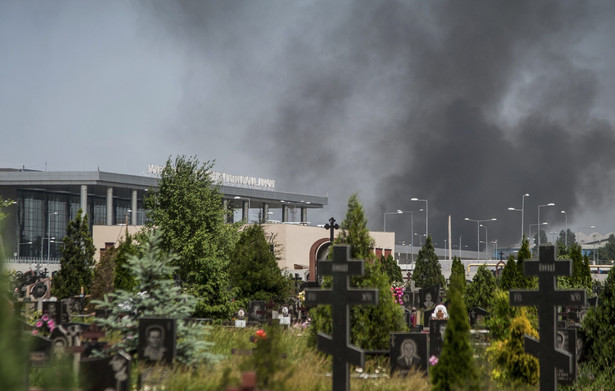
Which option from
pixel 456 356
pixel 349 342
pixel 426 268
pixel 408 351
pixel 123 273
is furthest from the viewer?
pixel 426 268

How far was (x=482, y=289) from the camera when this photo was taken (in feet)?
109

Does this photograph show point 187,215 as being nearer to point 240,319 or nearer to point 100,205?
point 240,319

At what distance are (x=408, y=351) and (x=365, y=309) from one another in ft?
4.81

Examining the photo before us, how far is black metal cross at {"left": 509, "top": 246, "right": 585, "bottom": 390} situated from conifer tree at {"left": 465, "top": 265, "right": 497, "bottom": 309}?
59.4 feet

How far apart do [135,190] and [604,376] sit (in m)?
97.5

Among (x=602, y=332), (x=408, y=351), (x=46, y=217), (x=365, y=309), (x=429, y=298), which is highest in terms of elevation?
(x=46, y=217)

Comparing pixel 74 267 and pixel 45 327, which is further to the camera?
pixel 74 267

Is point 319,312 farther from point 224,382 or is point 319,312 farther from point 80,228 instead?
point 80,228

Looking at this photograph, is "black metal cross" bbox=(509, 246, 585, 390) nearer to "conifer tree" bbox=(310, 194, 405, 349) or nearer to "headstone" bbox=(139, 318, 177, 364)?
"conifer tree" bbox=(310, 194, 405, 349)

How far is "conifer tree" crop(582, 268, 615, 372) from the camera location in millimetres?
15602

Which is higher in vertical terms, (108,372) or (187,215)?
(187,215)

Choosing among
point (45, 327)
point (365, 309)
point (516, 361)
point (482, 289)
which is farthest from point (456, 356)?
point (482, 289)

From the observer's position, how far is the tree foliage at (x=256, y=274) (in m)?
33.1

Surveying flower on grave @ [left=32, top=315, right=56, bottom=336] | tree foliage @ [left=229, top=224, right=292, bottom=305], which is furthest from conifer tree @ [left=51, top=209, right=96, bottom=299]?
flower on grave @ [left=32, top=315, right=56, bottom=336]
